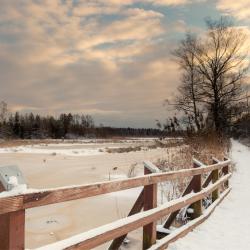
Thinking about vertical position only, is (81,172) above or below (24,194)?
below

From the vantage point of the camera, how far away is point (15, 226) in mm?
2828

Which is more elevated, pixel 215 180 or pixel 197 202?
pixel 215 180

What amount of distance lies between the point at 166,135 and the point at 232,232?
10.5 meters

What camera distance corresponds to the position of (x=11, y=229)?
9.19ft

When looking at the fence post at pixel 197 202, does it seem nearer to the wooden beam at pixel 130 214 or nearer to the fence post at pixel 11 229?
the wooden beam at pixel 130 214

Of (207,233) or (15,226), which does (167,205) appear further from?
(15,226)

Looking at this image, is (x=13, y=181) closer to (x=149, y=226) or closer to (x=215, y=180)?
(x=149, y=226)

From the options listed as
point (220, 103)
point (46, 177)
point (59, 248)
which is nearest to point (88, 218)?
point (59, 248)

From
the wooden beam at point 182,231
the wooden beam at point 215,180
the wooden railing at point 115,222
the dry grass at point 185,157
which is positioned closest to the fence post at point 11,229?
the wooden railing at point 115,222

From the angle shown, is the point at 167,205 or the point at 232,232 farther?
the point at 232,232

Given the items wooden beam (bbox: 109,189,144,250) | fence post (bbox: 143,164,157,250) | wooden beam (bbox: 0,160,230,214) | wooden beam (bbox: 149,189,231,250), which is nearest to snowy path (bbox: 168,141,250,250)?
wooden beam (bbox: 149,189,231,250)

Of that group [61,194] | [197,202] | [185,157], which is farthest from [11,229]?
[185,157]

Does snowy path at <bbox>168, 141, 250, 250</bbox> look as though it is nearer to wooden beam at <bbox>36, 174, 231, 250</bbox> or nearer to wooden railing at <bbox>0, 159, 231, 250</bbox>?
wooden railing at <bbox>0, 159, 231, 250</bbox>

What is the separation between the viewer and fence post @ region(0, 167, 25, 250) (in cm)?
279
